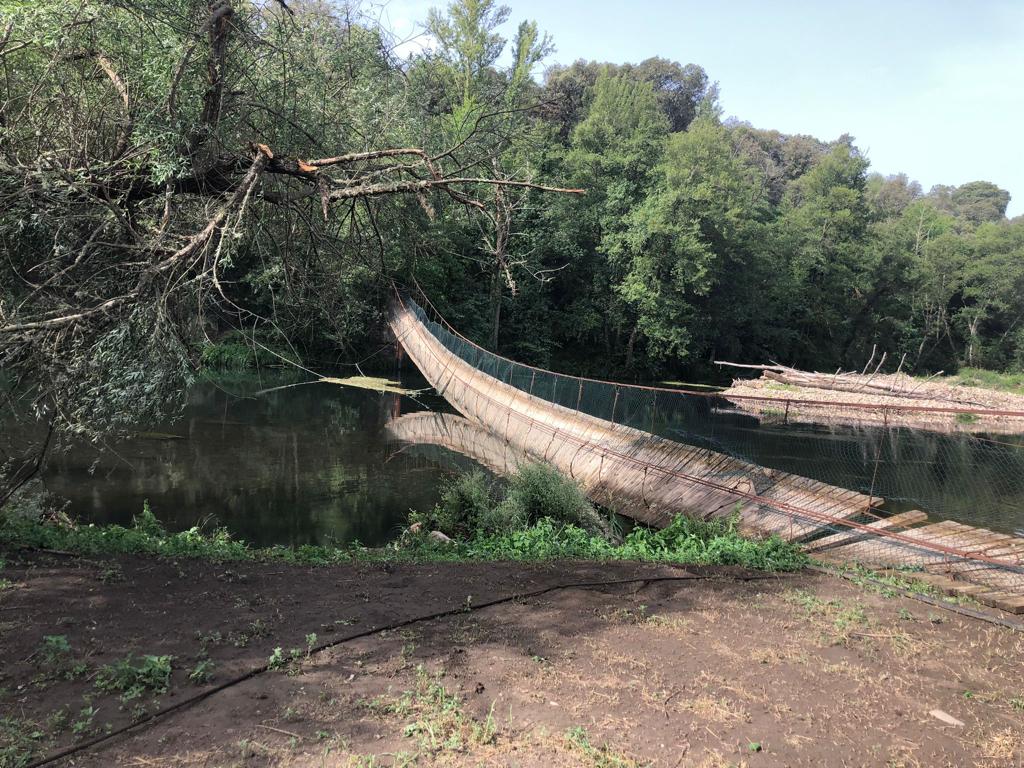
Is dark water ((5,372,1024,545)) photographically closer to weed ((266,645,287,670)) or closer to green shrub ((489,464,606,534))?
green shrub ((489,464,606,534))

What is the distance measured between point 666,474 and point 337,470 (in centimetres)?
650

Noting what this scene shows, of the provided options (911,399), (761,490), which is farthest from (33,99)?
(911,399)

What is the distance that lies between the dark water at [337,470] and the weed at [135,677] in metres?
5.14

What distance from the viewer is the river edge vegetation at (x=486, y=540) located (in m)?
5.63

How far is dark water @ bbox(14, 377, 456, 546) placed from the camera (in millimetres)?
9086

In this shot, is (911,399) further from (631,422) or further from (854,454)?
(631,422)

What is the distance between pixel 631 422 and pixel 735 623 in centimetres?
769

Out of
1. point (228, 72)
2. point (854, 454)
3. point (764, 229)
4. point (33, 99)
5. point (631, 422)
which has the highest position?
point (764, 229)

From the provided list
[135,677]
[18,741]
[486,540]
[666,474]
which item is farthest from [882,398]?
[18,741]

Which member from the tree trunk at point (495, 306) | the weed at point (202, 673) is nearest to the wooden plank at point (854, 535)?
the weed at point (202, 673)

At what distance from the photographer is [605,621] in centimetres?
447

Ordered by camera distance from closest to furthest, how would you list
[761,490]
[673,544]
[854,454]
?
[673,544] < [761,490] < [854,454]

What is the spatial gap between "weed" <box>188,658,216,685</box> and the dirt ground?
1 centimetres

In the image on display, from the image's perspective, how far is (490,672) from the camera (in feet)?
11.8
